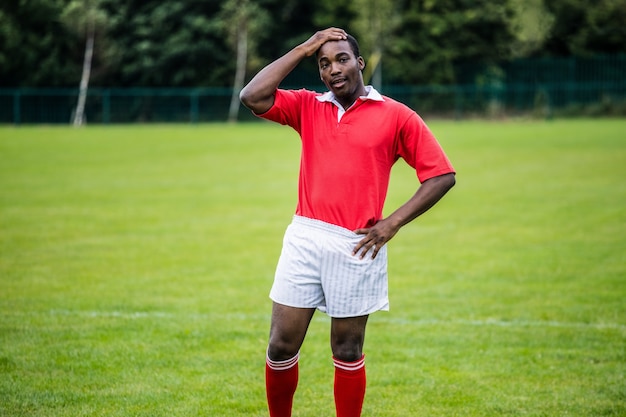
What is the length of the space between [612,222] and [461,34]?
43.8 m

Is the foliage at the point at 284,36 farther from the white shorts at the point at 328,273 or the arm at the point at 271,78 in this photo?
the white shorts at the point at 328,273

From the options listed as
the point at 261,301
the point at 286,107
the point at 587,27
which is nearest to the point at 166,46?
the point at 587,27

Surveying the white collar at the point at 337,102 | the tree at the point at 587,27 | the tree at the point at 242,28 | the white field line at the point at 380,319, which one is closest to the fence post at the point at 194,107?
the tree at the point at 242,28

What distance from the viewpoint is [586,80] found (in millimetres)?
50906

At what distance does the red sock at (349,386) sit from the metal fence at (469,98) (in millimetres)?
43080

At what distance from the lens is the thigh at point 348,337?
4.72 metres

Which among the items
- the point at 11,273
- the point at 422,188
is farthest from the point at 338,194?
the point at 11,273

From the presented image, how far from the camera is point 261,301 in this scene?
9.41 m

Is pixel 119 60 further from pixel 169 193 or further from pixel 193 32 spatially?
pixel 169 193

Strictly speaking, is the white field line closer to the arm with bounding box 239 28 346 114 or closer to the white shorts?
the white shorts

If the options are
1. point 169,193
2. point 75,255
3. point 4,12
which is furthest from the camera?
point 4,12

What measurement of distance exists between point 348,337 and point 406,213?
0.76m

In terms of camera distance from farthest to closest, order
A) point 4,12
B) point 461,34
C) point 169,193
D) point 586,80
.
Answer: point 461,34
point 586,80
point 4,12
point 169,193

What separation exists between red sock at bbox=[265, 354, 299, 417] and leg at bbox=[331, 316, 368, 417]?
10.1 inches
